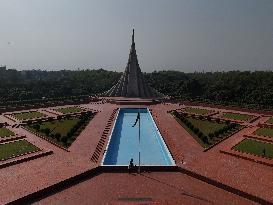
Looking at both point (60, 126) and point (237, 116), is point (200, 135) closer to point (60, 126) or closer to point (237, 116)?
point (237, 116)

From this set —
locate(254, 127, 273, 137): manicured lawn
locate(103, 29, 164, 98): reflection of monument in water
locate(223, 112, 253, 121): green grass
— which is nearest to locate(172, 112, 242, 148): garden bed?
locate(254, 127, 273, 137): manicured lawn

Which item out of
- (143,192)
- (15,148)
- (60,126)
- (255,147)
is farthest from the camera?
(60,126)

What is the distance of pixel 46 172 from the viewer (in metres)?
12.5

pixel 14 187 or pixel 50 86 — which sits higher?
pixel 50 86

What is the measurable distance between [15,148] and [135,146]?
5934 millimetres

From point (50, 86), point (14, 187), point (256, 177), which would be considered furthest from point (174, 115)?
point (50, 86)

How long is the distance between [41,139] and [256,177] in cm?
1088

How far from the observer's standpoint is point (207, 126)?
70.6ft

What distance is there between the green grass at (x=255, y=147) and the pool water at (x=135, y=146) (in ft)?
12.1

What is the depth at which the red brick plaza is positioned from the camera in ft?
34.6

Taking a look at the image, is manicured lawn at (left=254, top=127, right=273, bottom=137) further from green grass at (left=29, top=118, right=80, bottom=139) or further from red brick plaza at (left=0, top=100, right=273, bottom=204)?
green grass at (left=29, top=118, right=80, bottom=139)

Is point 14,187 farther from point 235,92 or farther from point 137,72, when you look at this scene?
point 235,92

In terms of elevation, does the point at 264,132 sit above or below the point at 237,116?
below

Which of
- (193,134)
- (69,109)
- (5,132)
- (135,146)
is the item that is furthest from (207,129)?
(69,109)
